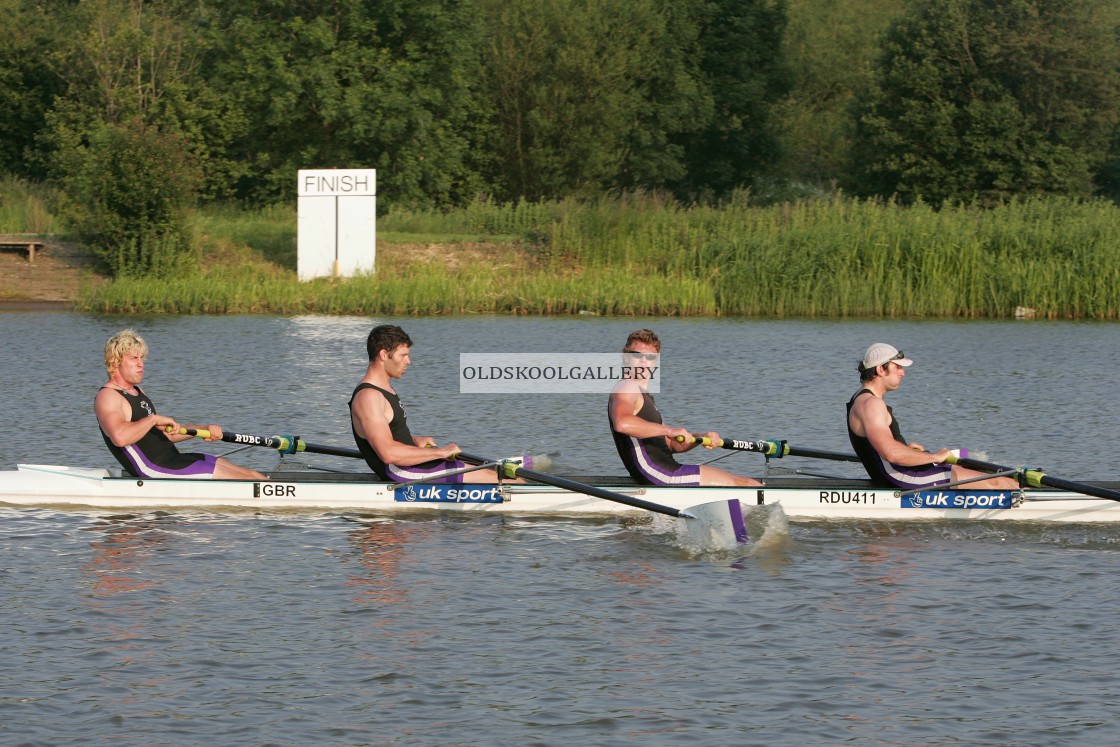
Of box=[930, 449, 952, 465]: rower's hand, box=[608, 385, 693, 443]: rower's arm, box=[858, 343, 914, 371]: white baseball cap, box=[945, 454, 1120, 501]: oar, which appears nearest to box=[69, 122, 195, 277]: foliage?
box=[608, 385, 693, 443]: rower's arm

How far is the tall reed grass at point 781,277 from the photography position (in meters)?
32.2

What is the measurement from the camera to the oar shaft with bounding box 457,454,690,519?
12.2 meters

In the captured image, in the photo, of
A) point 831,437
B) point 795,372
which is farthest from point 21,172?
point 831,437

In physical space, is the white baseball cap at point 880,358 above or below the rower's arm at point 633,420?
above

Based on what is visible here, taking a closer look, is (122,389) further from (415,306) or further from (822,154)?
(822,154)

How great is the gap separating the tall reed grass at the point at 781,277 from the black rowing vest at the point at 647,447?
2009 centimetres

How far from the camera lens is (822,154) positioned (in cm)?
7888

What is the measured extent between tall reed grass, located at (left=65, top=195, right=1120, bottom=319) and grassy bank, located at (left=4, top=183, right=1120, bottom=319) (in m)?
0.03

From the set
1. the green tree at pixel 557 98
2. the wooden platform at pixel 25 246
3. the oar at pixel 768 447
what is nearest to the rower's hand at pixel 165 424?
the oar at pixel 768 447

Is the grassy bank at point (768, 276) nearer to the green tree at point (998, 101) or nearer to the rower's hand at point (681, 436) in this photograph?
the green tree at point (998, 101)

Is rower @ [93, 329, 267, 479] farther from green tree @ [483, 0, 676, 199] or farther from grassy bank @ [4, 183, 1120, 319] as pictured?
green tree @ [483, 0, 676, 199]

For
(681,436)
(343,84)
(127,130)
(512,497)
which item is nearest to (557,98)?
(343,84)

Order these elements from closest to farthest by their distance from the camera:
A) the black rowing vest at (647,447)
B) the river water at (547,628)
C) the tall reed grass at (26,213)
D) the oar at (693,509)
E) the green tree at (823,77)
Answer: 1. the river water at (547,628)
2. the oar at (693,509)
3. the black rowing vest at (647,447)
4. the tall reed grass at (26,213)
5. the green tree at (823,77)

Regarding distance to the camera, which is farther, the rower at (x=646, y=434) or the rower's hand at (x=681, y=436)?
the rower's hand at (x=681, y=436)
